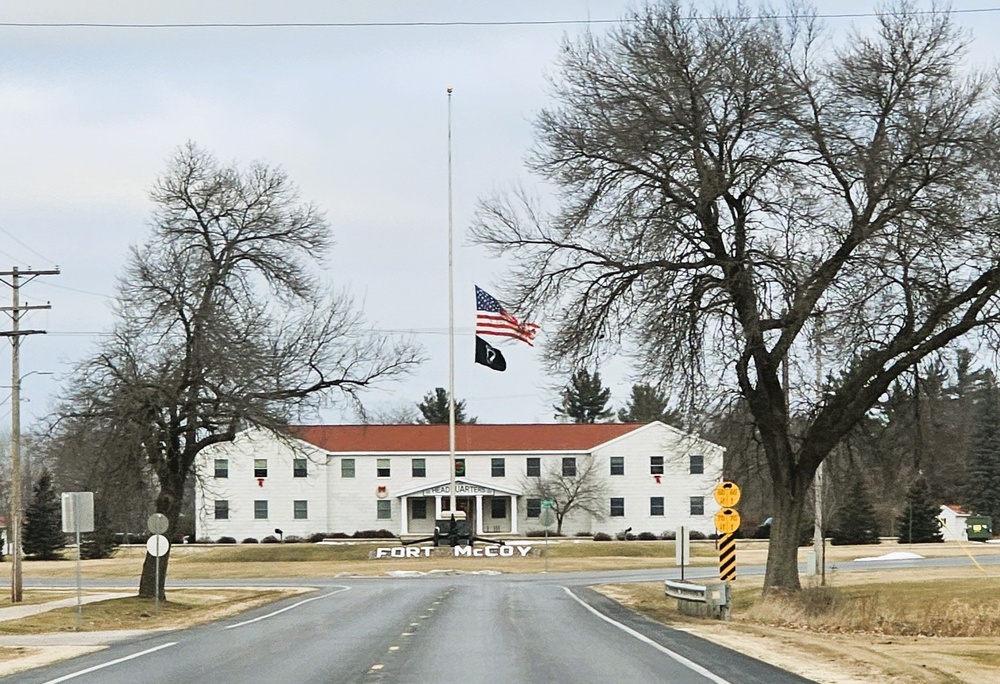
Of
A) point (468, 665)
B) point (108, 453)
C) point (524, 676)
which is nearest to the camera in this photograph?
point (524, 676)

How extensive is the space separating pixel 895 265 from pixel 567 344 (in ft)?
23.8

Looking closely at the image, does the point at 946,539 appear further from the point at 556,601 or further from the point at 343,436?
the point at 556,601

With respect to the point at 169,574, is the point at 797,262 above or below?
above

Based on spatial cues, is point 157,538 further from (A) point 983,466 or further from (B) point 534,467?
(A) point 983,466

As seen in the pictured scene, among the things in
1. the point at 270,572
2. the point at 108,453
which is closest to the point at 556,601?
the point at 108,453

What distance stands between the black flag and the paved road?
73.6 ft

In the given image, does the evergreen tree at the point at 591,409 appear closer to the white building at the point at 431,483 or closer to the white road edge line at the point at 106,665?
the white building at the point at 431,483

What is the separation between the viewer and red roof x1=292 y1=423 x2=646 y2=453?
3644 inches

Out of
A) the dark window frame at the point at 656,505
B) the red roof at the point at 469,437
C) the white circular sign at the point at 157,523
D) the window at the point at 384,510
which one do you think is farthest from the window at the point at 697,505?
the white circular sign at the point at 157,523

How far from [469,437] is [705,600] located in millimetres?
66484

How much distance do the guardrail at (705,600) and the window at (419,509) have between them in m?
62.0

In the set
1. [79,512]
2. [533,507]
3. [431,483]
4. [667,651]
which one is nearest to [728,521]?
[667,651]

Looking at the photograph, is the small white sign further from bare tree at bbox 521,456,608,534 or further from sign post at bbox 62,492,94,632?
bare tree at bbox 521,456,608,534

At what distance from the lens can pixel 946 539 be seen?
86.9m
